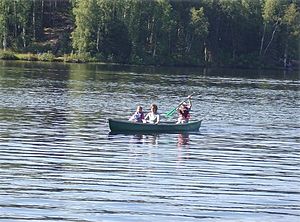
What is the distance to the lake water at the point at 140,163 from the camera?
21.5 meters

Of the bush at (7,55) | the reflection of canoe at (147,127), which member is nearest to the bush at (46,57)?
the bush at (7,55)

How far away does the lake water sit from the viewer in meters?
21.5

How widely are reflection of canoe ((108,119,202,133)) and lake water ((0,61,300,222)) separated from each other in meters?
0.81

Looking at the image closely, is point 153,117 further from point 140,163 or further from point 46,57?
point 46,57

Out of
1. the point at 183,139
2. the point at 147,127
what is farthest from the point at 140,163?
the point at 147,127

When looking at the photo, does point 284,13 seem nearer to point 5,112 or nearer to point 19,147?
point 5,112

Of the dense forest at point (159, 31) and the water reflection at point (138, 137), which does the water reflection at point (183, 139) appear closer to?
the water reflection at point (138, 137)

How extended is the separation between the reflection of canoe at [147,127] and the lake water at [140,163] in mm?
808

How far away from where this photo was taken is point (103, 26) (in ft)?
445

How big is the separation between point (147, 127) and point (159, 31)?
329 feet

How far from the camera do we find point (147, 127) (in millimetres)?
43062

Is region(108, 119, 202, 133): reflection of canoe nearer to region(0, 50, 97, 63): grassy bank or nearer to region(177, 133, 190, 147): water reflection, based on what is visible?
region(177, 133, 190, 147): water reflection

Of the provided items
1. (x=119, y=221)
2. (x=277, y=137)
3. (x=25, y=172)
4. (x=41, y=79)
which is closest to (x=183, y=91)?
(x=41, y=79)

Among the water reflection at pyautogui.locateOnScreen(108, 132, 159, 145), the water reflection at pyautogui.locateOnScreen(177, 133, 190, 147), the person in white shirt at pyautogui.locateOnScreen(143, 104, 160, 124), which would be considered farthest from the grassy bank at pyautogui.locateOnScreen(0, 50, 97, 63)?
the water reflection at pyautogui.locateOnScreen(108, 132, 159, 145)
